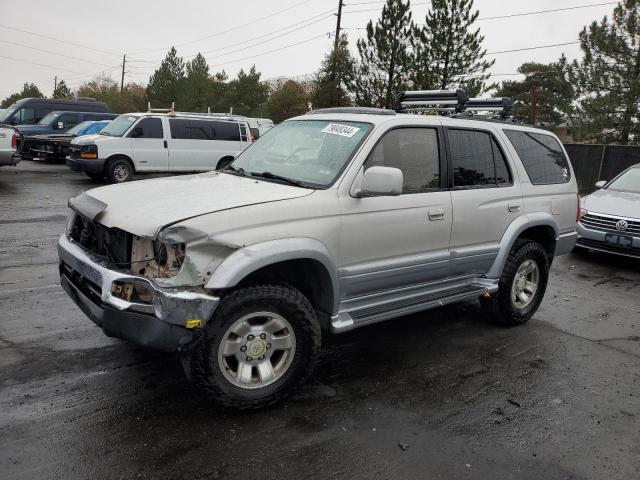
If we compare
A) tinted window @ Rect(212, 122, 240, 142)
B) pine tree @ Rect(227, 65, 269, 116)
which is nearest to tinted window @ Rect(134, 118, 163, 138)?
tinted window @ Rect(212, 122, 240, 142)

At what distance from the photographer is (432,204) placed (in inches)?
170

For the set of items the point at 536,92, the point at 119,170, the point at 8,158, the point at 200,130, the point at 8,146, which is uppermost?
the point at 536,92

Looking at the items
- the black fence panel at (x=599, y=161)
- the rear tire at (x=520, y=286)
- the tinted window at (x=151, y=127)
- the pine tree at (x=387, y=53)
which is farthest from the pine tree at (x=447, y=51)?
the rear tire at (x=520, y=286)

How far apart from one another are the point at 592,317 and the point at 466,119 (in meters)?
2.69

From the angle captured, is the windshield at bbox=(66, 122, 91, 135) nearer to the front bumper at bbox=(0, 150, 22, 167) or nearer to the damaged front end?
the front bumper at bbox=(0, 150, 22, 167)

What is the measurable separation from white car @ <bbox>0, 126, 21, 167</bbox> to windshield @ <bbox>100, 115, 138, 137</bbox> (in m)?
2.79

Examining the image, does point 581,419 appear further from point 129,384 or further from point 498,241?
point 129,384

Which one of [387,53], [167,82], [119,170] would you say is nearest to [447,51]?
[387,53]

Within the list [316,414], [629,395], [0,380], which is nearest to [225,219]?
[316,414]

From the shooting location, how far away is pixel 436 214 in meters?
4.34

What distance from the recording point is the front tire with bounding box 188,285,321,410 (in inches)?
129

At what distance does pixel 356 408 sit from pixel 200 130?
13594 mm

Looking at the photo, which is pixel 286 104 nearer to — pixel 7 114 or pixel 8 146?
pixel 7 114

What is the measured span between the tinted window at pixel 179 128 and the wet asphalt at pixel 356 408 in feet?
34.4
